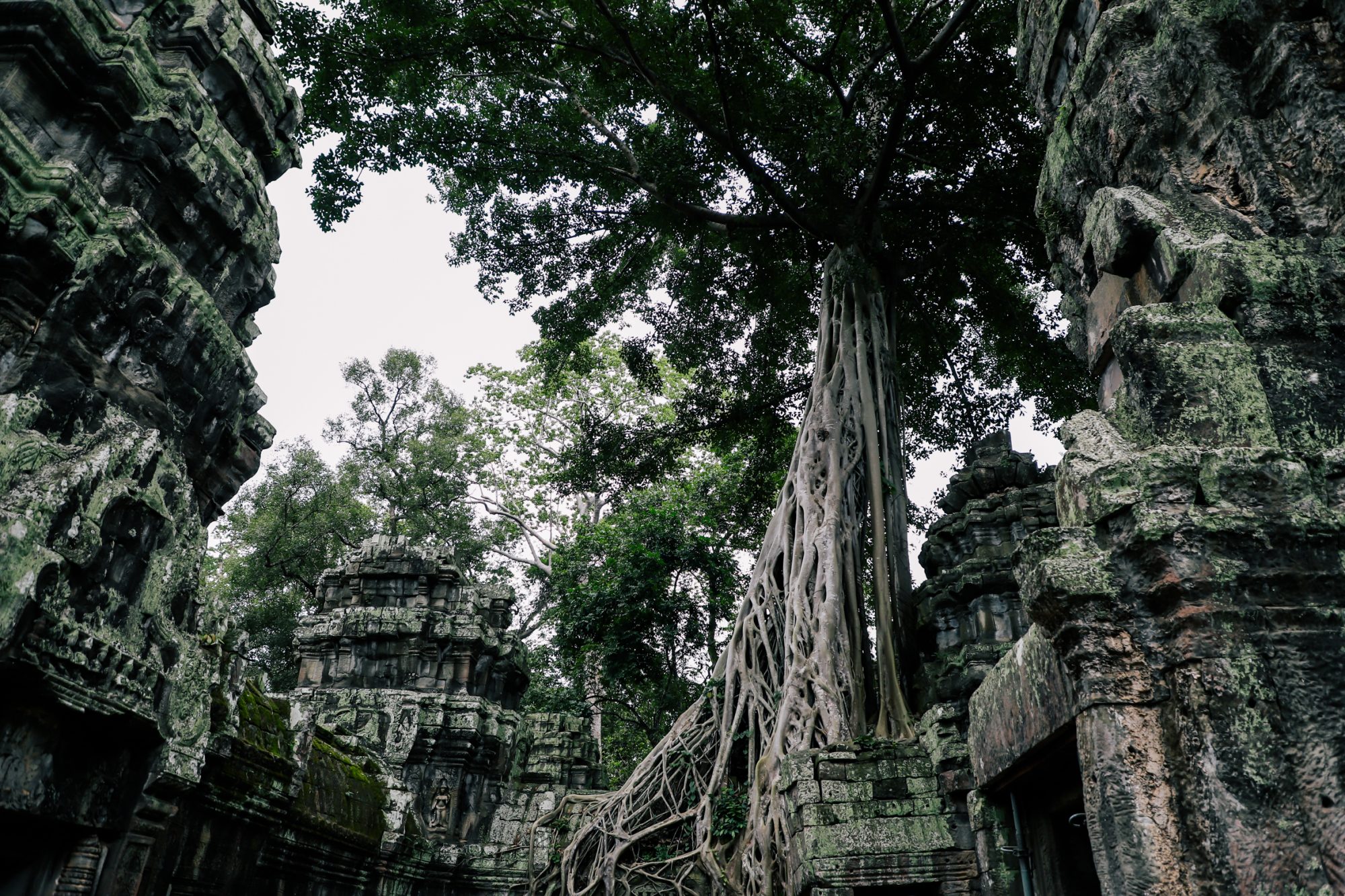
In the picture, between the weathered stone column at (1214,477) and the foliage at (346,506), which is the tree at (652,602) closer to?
the foliage at (346,506)

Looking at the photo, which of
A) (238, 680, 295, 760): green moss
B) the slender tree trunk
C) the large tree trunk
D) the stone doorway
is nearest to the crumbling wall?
the stone doorway

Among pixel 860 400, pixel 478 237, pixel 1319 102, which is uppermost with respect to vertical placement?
pixel 478 237

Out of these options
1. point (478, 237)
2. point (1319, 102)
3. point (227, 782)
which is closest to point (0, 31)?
point (227, 782)

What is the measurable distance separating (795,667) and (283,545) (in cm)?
1389

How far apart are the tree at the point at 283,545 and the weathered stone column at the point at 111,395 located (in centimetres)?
1434

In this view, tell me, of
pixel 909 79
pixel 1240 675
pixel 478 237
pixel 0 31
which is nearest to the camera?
pixel 1240 675

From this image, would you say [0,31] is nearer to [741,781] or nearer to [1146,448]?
[1146,448]

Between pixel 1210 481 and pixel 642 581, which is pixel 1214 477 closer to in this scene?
→ pixel 1210 481

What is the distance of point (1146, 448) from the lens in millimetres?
1741

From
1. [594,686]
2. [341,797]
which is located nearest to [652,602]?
[594,686]

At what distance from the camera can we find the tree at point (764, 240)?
674cm

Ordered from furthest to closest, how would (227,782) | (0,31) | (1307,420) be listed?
(227,782) < (0,31) < (1307,420)

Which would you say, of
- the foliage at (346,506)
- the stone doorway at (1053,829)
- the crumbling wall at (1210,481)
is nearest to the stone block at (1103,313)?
the crumbling wall at (1210,481)

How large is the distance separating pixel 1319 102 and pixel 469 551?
18.1 metres
